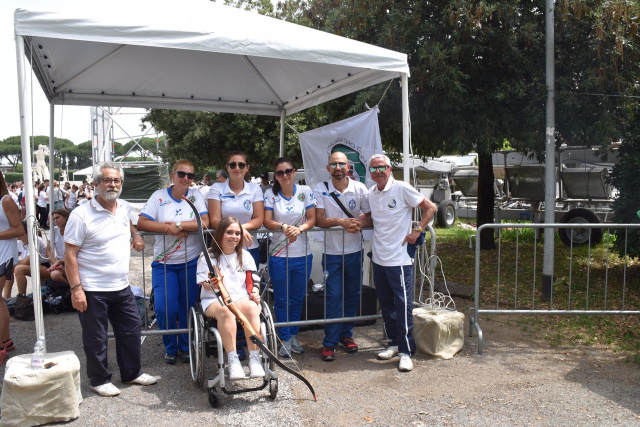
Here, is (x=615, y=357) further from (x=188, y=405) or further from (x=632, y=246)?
(x=188, y=405)

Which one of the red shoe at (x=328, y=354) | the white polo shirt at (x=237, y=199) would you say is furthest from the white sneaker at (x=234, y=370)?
the red shoe at (x=328, y=354)

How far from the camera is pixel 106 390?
416cm

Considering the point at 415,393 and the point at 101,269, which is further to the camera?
the point at 415,393

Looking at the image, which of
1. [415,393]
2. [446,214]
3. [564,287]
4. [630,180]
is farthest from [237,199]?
[446,214]

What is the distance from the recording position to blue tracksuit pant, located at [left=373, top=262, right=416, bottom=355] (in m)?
4.84

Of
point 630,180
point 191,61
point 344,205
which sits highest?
point 191,61

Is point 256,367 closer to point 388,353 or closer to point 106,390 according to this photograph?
point 106,390

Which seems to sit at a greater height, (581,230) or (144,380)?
(581,230)

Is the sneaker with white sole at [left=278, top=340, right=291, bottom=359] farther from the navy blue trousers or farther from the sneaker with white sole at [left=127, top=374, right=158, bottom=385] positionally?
the navy blue trousers

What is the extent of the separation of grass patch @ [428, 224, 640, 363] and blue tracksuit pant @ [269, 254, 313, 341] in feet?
6.58

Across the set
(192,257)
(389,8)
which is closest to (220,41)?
(192,257)

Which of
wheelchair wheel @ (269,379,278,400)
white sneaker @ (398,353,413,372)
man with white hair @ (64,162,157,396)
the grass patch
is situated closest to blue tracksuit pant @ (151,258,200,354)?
man with white hair @ (64,162,157,396)

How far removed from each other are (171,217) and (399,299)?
7.17 feet

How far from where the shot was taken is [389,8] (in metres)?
8.23
